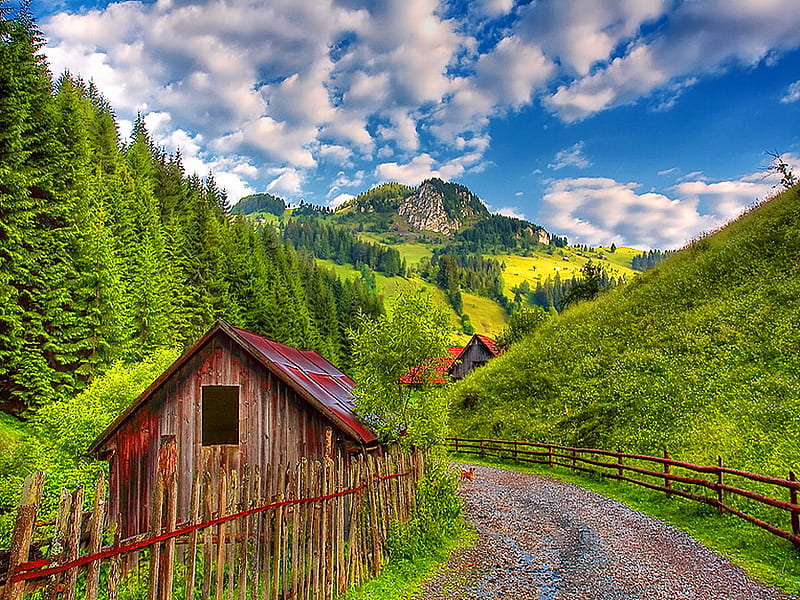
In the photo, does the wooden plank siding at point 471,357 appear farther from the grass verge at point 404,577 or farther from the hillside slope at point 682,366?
the grass verge at point 404,577

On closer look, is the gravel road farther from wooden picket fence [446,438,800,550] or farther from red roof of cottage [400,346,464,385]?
red roof of cottage [400,346,464,385]

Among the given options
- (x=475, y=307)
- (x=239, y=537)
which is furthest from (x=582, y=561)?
(x=475, y=307)

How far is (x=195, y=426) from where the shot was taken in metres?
15.3

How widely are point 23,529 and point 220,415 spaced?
1179 cm

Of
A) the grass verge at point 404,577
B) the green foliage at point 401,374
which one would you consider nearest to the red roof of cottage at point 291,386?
→ the green foliage at point 401,374

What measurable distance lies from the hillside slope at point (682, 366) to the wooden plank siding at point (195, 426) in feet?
50.5

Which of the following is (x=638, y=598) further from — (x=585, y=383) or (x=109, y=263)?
(x=109, y=263)

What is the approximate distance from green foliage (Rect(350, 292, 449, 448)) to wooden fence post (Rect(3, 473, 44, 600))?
10.8 metres

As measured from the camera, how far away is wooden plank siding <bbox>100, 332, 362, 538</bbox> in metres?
14.8

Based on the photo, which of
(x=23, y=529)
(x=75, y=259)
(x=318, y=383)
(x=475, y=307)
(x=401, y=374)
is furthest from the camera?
(x=475, y=307)

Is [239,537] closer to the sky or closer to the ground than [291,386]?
closer to the ground

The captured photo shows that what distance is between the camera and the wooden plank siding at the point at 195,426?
48.6 ft

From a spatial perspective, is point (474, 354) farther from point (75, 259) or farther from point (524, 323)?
point (75, 259)

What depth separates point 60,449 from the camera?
21.9 m
